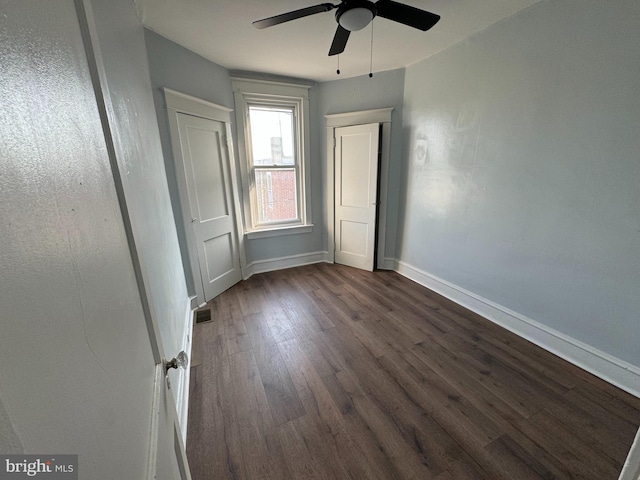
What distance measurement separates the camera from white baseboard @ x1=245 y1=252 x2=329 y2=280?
365cm

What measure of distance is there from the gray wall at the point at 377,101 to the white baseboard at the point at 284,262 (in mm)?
1097

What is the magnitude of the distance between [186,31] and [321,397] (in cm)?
→ 302

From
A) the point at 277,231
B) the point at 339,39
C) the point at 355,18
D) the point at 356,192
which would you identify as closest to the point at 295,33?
the point at 339,39

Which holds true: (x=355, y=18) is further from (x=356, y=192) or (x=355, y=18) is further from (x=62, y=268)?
(x=356, y=192)

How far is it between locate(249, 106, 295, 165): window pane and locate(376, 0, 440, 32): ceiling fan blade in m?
2.04

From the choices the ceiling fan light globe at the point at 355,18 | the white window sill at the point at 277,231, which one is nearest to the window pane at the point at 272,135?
the white window sill at the point at 277,231

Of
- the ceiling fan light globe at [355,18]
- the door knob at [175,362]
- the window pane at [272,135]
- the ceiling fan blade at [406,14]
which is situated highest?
the ceiling fan blade at [406,14]

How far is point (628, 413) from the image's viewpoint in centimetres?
154

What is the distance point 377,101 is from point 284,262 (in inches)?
98.5

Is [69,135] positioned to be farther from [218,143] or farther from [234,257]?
[234,257]

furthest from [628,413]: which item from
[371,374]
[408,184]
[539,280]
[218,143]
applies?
[218,143]

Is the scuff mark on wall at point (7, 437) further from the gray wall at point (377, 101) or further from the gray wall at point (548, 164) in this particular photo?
the gray wall at point (377, 101)

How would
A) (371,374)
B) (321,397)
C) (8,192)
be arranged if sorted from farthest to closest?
(371,374) → (321,397) → (8,192)

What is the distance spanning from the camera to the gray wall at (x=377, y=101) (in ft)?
10.4
